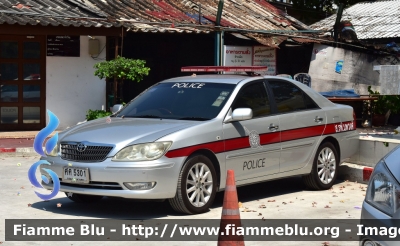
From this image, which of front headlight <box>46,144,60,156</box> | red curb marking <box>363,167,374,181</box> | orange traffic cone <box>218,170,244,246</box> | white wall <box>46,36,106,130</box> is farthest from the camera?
white wall <box>46,36,106,130</box>

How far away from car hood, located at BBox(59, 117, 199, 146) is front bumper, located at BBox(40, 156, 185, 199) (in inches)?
10.6

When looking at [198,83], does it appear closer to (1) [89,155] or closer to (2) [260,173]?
(2) [260,173]

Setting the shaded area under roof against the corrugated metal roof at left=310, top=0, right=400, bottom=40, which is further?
the corrugated metal roof at left=310, top=0, right=400, bottom=40

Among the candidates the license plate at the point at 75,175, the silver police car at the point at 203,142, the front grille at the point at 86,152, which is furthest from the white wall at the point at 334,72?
the license plate at the point at 75,175

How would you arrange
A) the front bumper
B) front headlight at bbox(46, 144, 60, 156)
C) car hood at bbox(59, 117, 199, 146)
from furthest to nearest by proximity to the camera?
front headlight at bbox(46, 144, 60, 156), car hood at bbox(59, 117, 199, 146), the front bumper

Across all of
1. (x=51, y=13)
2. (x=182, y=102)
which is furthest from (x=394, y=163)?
(x=51, y=13)

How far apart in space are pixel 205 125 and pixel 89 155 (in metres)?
1.35

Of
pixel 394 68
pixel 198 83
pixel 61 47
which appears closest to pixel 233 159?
pixel 198 83

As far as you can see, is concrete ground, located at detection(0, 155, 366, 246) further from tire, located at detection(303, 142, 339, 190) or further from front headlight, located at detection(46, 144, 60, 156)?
front headlight, located at detection(46, 144, 60, 156)

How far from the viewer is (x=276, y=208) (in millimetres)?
8734

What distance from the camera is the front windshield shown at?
8.77 metres

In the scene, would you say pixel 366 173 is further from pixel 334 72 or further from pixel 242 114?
pixel 334 72

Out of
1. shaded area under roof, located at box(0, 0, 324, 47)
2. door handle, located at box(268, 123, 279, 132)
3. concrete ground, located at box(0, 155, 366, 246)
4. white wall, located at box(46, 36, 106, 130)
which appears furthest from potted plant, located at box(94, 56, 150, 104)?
door handle, located at box(268, 123, 279, 132)

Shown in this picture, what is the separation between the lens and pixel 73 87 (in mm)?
18453
